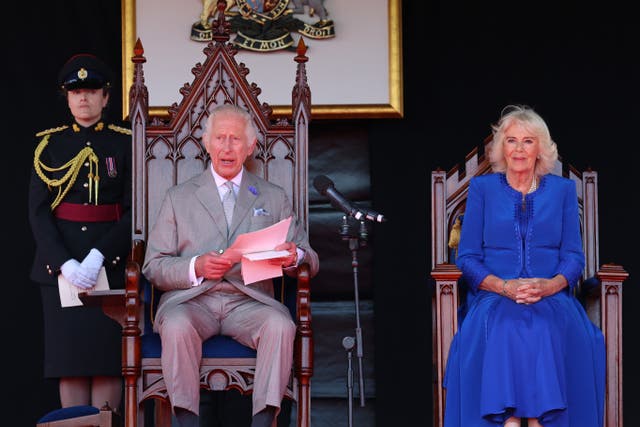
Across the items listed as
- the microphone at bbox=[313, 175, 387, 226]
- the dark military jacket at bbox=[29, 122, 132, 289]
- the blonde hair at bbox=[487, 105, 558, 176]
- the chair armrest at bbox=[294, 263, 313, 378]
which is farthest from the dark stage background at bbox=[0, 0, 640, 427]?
the chair armrest at bbox=[294, 263, 313, 378]

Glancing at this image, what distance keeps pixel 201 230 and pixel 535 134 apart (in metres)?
1.44

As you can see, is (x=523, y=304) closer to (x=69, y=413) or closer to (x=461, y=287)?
(x=461, y=287)

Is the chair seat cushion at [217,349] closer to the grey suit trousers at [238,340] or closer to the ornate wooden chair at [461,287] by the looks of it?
the grey suit trousers at [238,340]

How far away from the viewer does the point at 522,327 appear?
200 inches

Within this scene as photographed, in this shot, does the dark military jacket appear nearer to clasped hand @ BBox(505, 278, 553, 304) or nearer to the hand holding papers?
the hand holding papers

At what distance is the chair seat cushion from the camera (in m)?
5.14

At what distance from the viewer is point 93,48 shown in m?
6.66

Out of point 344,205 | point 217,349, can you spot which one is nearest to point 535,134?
point 344,205

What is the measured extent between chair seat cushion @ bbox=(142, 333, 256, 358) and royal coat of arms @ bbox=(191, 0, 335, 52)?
1.92 metres

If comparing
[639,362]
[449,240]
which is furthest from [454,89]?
[639,362]

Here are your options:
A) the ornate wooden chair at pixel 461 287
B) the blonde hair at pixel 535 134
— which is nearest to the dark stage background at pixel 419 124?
the ornate wooden chair at pixel 461 287

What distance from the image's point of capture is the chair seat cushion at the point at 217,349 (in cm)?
514

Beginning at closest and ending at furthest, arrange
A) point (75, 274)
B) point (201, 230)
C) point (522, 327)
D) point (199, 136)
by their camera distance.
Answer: point (522, 327), point (201, 230), point (75, 274), point (199, 136)

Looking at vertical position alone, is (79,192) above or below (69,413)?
above
